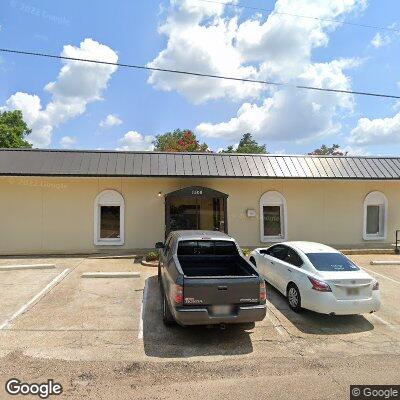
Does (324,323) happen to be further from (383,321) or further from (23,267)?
(23,267)

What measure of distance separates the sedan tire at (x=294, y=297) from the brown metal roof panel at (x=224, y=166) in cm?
691

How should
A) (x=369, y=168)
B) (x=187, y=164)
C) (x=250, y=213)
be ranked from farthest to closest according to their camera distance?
(x=369, y=168) < (x=250, y=213) < (x=187, y=164)

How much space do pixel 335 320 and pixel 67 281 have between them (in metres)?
7.36

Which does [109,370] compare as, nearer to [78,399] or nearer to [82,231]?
[78,399]

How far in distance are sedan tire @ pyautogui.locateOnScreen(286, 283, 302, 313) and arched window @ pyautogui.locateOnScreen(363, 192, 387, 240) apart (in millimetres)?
9561

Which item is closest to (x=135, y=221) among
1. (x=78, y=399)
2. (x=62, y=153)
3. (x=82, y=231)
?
(x=82, y=231)

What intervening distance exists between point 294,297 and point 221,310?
2561 millimetres

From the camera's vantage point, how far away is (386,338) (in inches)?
241


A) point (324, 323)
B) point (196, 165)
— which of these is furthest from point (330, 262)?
point (196, 165)

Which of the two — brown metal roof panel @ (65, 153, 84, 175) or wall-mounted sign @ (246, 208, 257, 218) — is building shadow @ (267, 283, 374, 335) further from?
brown metal roof panel @ (65, 153, 84, 175)

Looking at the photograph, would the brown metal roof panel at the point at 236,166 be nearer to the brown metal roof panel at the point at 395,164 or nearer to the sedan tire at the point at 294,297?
the sedan tire at the point at 294,297

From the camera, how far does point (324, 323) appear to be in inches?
269

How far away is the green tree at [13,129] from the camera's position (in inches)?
1571

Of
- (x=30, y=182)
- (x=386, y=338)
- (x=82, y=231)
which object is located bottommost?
(x=386, y=338)
